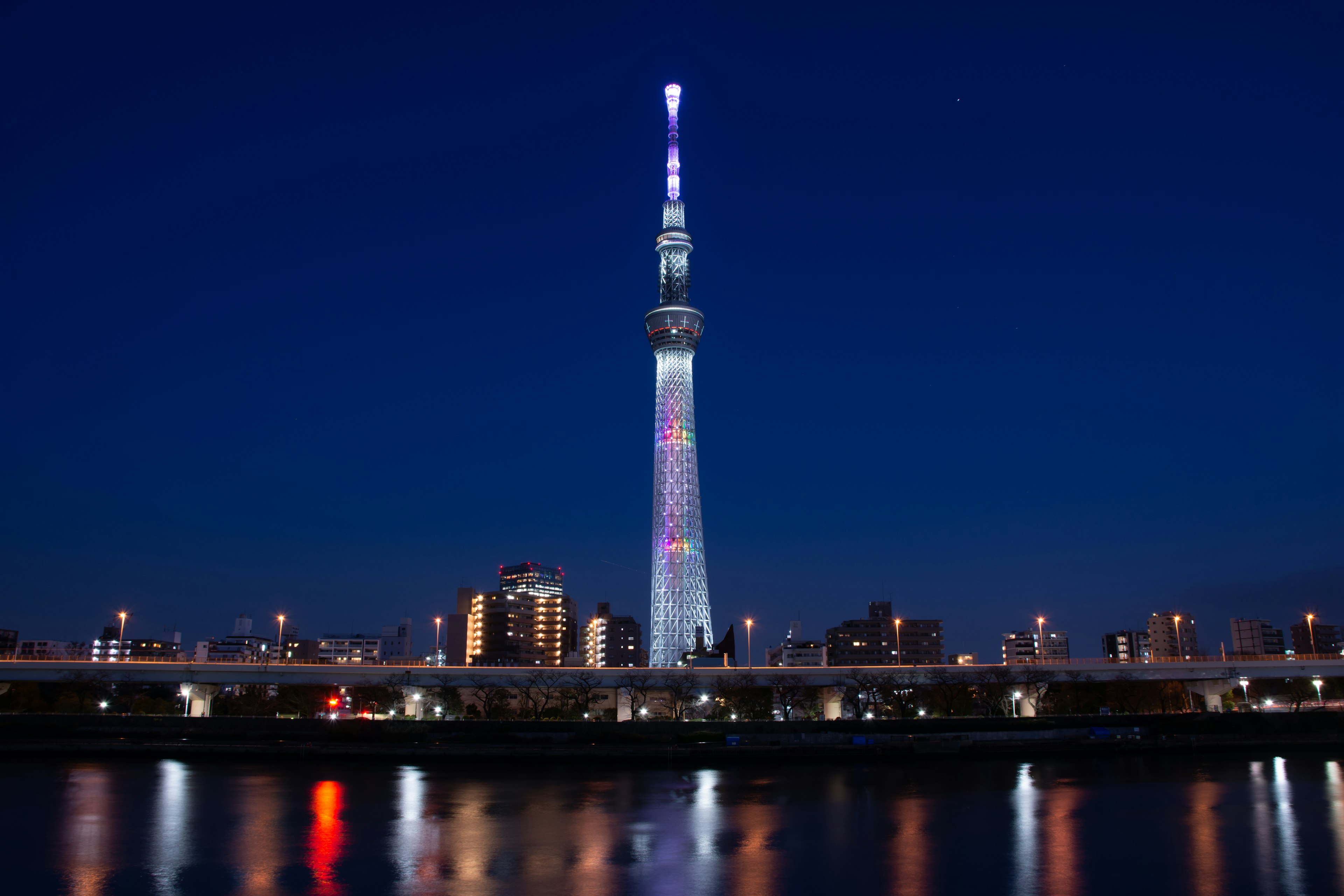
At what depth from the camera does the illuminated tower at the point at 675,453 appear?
395 feet

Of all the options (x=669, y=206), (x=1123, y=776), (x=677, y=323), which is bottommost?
(x=1123, y=776)

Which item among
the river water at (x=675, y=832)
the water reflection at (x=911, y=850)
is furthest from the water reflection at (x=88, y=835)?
the water reflection at (x=911, y=850)

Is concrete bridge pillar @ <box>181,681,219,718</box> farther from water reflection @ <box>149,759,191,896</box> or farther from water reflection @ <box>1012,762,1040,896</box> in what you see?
water reflection @ <box>1012,762,1040,896</box>

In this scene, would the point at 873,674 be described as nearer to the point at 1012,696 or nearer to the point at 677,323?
the point at 1012,696

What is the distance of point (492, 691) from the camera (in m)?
71.1

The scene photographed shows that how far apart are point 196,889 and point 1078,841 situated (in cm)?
2293

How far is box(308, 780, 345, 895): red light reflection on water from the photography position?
2170 cm

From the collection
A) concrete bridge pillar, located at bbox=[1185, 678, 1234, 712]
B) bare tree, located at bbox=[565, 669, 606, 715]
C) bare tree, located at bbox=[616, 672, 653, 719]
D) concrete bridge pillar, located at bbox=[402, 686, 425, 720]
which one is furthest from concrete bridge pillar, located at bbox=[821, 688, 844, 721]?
concrete bridge pillar, located at bbox=[402, 686, 425, 720]

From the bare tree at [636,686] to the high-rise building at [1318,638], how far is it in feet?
519

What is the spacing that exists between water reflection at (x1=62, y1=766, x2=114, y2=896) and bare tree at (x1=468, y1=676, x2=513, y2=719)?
98.6 feet

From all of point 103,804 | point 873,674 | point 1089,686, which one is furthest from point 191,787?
point 1089,686

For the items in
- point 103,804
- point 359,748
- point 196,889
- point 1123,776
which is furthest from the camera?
point 359,748

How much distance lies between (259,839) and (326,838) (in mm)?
1827

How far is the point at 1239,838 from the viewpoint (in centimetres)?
2750
